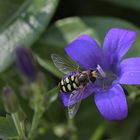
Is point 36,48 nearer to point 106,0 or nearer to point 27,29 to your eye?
point 27,29

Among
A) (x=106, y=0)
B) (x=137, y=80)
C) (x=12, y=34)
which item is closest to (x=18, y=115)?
(x=137, y=80)

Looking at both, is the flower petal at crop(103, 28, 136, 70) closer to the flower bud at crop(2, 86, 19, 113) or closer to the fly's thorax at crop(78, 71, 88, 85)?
the fly's thorax at crop(78, 71, 88, 85)

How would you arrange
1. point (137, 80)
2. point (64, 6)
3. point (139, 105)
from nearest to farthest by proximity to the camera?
1. point (137, 80)
2. point (139, 105)
3. point (64, 6)

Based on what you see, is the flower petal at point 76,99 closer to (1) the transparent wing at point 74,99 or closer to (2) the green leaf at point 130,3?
(1) the transparent wing at point 74,99

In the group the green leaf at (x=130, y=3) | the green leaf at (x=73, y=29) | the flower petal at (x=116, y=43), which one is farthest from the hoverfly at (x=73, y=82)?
the green leaf at (x=130, y=3)

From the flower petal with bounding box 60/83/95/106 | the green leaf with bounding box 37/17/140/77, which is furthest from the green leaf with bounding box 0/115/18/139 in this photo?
the green leaf with bounding box 37/17/140/77

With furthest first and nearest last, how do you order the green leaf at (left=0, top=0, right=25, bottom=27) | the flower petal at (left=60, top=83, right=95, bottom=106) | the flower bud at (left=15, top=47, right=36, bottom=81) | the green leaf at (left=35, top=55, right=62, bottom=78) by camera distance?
the green leaf at (left=0, top=0, right=25, bottom=27)
the green leaf at (left=35, top=55, right=62, bottom=78)
the flower petal at (left=60, top=83, right=95, bottom=106)
the flower bud at (left=15, top=47, right=36, bottom=81)
